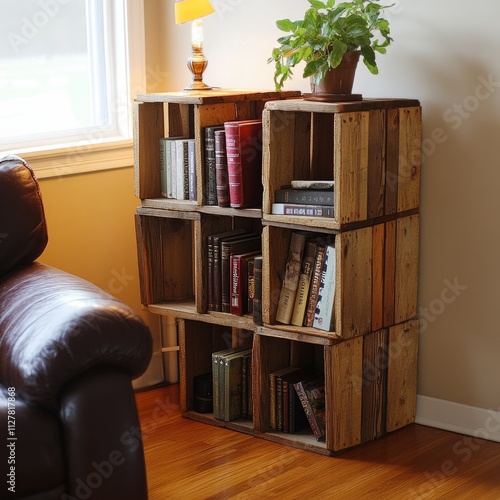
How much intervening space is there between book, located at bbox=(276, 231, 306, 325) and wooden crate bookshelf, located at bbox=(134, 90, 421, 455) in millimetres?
27

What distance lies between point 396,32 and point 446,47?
182 mm

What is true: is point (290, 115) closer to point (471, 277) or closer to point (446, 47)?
point (446, 47)

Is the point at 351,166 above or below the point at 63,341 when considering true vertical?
above

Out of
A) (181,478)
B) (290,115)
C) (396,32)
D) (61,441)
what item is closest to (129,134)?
(290,115)

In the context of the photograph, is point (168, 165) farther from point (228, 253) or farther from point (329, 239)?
point (329, 239)

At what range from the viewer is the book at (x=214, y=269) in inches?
118

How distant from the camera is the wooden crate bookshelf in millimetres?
2711

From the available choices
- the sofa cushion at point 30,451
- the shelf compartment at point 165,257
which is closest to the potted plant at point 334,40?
the shelf compartment at point 165,257

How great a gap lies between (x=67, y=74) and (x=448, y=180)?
137cm

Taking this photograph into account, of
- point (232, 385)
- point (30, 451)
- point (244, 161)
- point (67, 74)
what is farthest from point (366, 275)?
point (67, 74)

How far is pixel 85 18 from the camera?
334 centimetres

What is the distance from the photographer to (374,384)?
9.52 ft

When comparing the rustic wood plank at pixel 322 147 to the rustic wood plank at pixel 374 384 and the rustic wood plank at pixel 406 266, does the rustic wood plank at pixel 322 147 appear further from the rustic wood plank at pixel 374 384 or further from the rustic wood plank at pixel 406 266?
the rustic wood plank at pixel 374 384

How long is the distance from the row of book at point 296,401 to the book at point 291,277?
212mm
